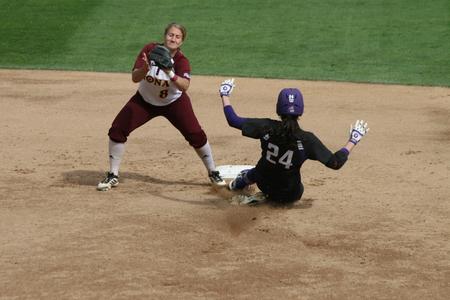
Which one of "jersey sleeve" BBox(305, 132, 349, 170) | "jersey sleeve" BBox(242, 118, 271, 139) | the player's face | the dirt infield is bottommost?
the dirt infield

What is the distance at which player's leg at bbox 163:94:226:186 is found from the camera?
964 cm

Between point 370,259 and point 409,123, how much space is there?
5411mm

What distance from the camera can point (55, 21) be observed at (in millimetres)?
18578

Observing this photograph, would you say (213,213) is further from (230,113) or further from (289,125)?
(289,125)


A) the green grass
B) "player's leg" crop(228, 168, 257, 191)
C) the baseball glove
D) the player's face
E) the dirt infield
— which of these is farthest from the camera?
the green grass

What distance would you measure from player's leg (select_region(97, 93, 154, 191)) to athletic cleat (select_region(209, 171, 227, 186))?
933 mm

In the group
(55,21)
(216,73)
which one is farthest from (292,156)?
(55,21)

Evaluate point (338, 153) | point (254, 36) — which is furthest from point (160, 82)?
point (254, 36)

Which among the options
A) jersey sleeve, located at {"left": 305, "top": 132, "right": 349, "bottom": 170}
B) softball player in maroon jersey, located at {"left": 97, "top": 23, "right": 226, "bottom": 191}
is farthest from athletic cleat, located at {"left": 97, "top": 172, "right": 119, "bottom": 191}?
jersey sleeve, located at {"left": 305, "top": 132, "right": 349, "bottom": 170}

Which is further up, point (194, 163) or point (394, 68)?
point (394, 68)

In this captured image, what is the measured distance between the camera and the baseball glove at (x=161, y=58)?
900 centimetres


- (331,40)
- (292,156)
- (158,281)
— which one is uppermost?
(331,40)

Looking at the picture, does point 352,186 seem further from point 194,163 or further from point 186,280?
point 186,280

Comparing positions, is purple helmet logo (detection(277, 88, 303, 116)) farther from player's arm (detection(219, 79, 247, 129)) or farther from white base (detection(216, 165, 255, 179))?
white base (detection(216, 165, 255, 179))
